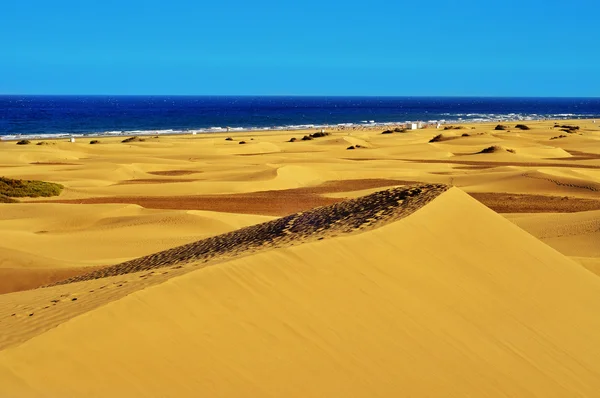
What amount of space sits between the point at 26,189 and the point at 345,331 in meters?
20.5

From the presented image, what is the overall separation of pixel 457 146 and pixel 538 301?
4044 centimetres

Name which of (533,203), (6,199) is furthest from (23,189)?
(533,203)

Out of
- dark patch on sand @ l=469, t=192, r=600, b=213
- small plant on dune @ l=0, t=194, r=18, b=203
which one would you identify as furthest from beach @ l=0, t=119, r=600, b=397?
small plant on dune @ l=0, t=194, r=18, b=203

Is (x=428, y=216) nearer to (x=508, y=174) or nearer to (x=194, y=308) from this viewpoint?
(x=194, y=308)

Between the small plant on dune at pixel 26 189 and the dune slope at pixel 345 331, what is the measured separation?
18.1m

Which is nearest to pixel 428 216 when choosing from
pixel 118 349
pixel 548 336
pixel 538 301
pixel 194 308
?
pixel 538 301

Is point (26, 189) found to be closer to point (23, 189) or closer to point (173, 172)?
point (23, 189)

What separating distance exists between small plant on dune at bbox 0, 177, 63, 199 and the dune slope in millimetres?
18082

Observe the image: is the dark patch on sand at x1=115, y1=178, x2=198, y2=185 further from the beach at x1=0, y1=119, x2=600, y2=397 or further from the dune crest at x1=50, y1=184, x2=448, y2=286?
the dune crest at x1=50, y1=184, x2=448, y2=286

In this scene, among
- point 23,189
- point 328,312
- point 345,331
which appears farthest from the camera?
point 23,189

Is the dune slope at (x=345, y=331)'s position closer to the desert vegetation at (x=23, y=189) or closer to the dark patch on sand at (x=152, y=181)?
the desert vegetation at (x=23, y=189)

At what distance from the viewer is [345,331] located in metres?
7.53

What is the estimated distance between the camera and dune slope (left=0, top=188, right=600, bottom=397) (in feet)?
20.8

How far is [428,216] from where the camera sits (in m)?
10.4
